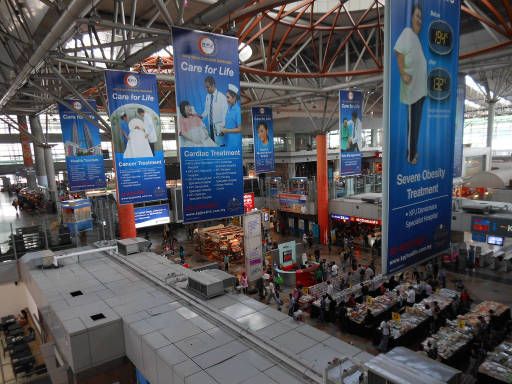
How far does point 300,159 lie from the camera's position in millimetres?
34188

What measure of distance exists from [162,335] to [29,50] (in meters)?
8.52

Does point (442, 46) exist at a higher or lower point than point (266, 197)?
higher

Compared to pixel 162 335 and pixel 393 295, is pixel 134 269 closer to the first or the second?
pixel 162 335

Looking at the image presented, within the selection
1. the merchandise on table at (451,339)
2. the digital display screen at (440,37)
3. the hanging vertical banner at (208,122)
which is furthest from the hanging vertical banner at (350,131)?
the digital display screen at (440,37)

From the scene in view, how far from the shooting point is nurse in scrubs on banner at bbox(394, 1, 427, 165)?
3.37 metres

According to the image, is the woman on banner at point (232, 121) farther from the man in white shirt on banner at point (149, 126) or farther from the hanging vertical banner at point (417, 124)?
the hanging vertical banner at point (417, 124)

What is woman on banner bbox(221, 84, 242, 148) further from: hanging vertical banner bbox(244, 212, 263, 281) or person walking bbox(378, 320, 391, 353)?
hanging vertical banner bbox(244, 212, 263, 281)

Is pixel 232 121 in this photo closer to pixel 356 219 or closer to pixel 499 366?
pixel 499 366

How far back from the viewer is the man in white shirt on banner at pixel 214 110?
272 inches

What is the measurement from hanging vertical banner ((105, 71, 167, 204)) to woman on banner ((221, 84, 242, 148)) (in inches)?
146

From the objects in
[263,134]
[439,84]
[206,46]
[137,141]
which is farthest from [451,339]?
[263,134]

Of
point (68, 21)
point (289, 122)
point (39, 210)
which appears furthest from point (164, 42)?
point (289, 122)

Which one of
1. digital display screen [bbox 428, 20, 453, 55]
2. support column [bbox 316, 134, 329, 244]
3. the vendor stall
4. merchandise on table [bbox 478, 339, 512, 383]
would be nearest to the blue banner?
the vendor stall

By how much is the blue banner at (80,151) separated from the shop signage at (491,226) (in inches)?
684
